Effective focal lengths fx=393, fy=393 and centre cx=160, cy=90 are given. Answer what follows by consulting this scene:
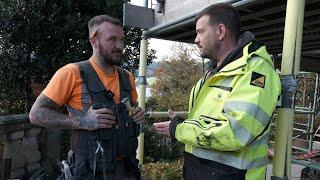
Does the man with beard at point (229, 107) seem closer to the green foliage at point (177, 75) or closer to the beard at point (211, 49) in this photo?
the beard at point (211, 49)

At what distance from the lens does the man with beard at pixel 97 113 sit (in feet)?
8.54

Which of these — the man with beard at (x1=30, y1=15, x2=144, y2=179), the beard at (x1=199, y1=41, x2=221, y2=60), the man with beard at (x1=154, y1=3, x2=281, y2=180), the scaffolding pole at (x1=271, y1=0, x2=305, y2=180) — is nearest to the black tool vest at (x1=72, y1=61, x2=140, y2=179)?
the man with beard at (x1=30, y1=15, x2=144, y2=179)

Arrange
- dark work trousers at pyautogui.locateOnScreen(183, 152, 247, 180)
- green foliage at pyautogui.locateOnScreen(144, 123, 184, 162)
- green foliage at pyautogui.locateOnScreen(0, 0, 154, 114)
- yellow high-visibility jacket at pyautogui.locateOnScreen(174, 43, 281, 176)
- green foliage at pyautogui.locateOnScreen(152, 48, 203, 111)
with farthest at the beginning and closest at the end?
green foliage at pyautogui.locateOnScreen(152, 48, 203, 111) → green foliage at pyautogui.locateOnScreen(144, 123, 184, 162) → green foliage at pyautogui.locateOnScreen(0, 0, 154, 114) → dark work trousers at pyautogui.locateOnScreen(183, 152, 247, 180) → yellow high-visibility jacket at pyautogui.locateOnScreen(174, 43, 281, 176)

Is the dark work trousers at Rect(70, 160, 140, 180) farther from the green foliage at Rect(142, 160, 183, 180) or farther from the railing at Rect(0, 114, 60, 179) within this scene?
the green foliage at Rect(142, 160, 183, 180)

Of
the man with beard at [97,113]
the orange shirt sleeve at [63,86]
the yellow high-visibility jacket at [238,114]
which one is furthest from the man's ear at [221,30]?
the orange shirt sleeve at [63,86]

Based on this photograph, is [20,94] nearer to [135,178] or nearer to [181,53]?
[135,178]

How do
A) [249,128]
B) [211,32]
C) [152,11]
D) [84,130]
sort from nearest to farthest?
[249,128] < [211,32] < [84,130] < [152,11]

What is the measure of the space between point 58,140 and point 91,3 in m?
2.66

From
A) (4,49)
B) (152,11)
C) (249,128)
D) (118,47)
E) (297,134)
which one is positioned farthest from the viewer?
(297,134)

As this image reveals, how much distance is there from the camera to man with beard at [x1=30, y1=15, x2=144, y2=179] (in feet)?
8.54

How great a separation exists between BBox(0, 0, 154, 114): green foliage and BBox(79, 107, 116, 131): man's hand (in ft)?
14.3

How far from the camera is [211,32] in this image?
222cm

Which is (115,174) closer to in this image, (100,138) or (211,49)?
(100,138)

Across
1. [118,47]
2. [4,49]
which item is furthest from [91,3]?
[118,47]
